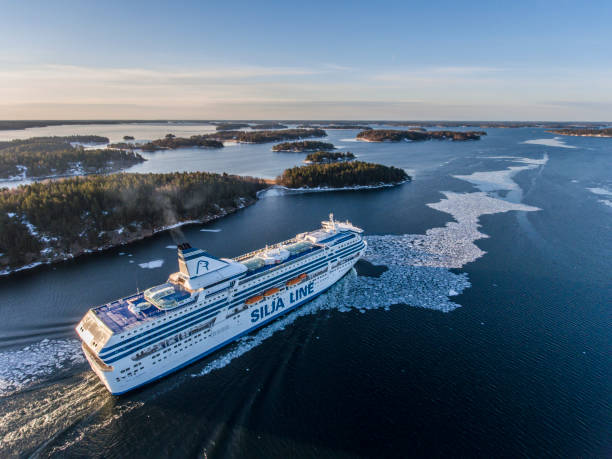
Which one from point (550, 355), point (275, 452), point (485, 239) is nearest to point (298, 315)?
point (275, 452)

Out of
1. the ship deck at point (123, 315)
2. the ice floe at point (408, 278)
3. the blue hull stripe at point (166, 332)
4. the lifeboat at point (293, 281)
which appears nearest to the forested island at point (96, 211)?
the ship deck at point (123, 315)

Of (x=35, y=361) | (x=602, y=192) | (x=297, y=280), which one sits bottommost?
(x=35, y=361)

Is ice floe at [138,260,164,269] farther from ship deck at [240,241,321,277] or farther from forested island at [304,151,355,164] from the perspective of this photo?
forested island at [304,151,355,164]

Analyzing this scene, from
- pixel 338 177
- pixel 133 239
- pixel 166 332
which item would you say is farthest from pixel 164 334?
pixel 338 177

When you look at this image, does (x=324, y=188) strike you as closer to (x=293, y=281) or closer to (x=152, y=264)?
(x=152, y=264)

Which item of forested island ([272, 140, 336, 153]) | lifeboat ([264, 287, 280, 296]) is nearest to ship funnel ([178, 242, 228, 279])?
lifeboat ([264, 287, 280, 296])

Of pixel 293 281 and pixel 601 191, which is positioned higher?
pixel 601 191
